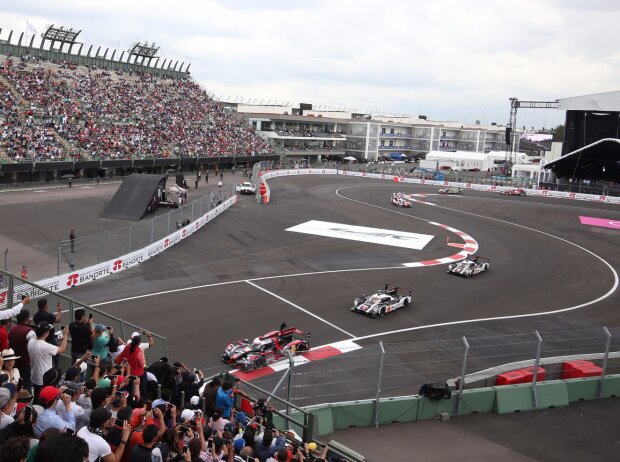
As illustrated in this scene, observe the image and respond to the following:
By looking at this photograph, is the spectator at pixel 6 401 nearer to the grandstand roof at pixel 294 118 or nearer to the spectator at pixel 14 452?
the spectator at pixel 14 452

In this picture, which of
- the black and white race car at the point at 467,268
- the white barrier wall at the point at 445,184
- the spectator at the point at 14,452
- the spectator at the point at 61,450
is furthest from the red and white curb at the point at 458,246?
the spectator at the point at 14,452

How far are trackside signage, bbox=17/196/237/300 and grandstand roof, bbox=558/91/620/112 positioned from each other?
47.9 meters

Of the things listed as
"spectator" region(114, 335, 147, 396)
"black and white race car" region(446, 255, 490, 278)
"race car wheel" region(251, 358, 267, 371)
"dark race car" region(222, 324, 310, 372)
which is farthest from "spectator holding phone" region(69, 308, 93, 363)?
"black and white race car" region(446, 255, 490, 278)

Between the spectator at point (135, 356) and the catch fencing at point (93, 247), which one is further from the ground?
the spectator at point (135, 356)

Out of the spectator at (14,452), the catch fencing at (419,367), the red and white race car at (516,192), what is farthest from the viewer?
the red and white race car at (516,192)

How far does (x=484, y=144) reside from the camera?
447 ft

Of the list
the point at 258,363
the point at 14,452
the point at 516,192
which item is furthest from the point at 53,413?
the point at 516,192

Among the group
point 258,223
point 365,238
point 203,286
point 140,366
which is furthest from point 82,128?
point 140,366

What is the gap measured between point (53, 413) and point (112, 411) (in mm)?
803

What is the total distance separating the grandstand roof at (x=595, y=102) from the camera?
61.3 m

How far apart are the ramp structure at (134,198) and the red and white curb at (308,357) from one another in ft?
69.7

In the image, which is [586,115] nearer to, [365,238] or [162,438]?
[365,238]

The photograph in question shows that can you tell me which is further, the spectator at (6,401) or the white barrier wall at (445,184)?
the white barrier wall at (445,184)

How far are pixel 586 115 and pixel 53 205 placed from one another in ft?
182
